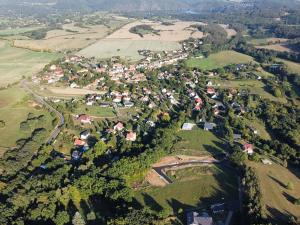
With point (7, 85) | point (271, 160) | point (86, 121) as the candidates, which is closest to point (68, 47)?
point (7, 85)

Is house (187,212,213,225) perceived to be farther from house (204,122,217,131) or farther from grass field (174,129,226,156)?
house (204,122,217,131)

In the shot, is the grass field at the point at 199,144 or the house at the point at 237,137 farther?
the house at the point at 237,137

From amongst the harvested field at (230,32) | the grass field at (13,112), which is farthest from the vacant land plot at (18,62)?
the harvested field at (230,32)

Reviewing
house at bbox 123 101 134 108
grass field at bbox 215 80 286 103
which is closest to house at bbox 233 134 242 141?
grass field at bbox 215 80 286 103

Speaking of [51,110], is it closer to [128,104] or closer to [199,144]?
[128,104]

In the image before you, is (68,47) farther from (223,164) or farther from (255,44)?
(223,164)

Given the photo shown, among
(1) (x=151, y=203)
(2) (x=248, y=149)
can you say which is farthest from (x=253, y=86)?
(1) (x=151, y=203)

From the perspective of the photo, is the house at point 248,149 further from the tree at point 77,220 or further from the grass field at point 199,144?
the tree at point 77,220
